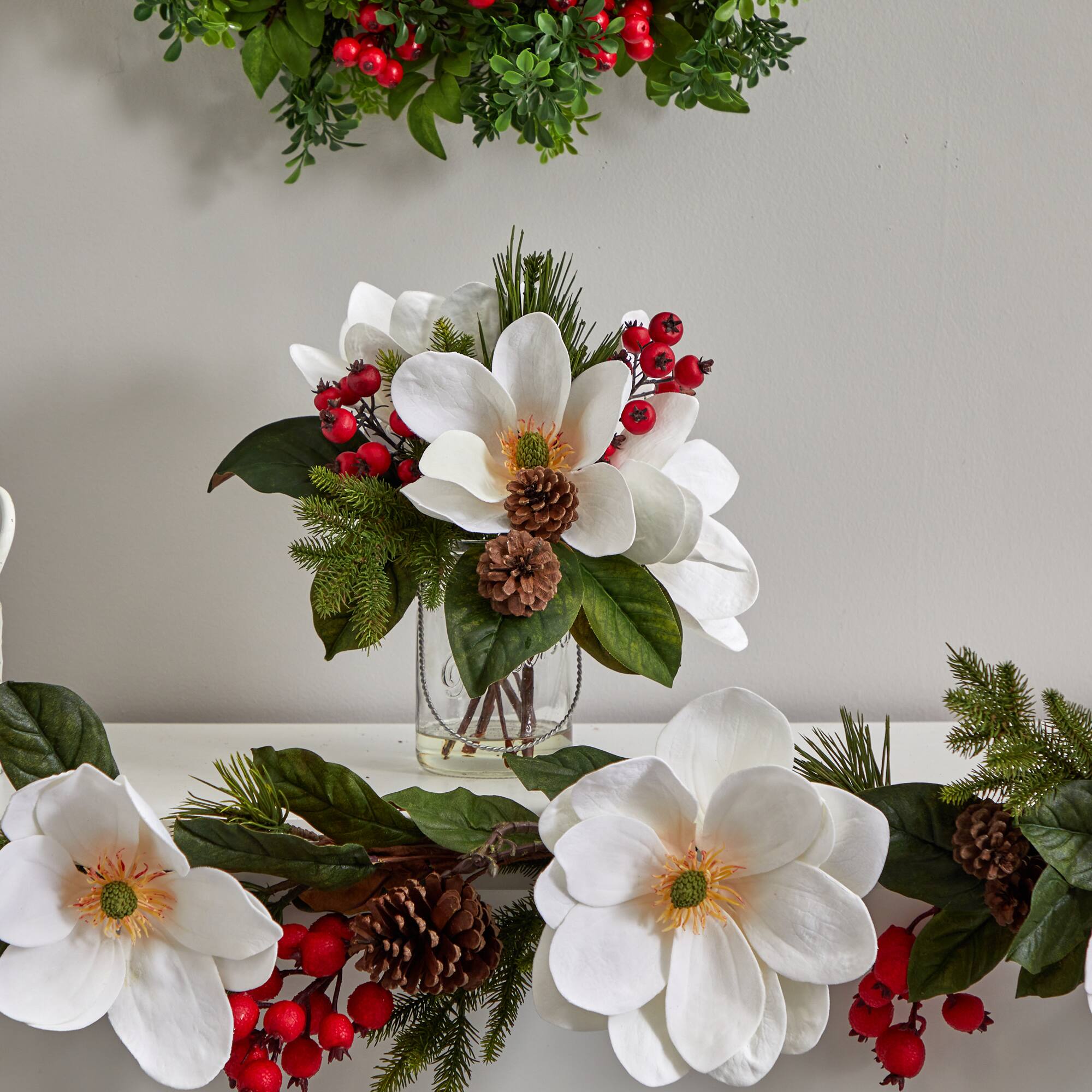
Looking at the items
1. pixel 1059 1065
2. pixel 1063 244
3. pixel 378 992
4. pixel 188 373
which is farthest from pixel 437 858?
pixel 1063 244

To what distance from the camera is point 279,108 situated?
0.81m

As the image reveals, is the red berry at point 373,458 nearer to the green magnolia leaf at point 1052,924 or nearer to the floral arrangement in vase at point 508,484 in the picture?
the floral arrangement in vase at point 508,484

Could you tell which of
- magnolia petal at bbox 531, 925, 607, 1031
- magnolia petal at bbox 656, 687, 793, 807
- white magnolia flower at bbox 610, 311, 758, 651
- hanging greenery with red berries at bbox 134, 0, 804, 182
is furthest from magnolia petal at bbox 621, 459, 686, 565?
hanging greenery with red berries at bbox 134, 0, 804, 182

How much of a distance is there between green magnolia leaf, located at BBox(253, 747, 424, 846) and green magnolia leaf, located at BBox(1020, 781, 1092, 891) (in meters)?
0.32

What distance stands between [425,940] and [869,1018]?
264 mm

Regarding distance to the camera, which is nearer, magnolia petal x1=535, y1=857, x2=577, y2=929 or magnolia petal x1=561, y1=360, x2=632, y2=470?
magnolia petal x1=535, y1=857, x2=577, y2=929

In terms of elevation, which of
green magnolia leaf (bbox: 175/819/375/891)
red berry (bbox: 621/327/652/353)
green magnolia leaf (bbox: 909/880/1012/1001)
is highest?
red berry (bbox: 621/327/652/353)

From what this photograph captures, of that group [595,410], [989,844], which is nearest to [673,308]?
[595,410]

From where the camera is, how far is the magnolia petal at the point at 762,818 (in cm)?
46

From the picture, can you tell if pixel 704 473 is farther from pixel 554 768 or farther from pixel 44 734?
pixel 44 734

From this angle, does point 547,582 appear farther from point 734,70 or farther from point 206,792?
point 734,70

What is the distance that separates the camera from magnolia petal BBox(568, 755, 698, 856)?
47 cm

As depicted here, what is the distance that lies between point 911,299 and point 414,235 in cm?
46

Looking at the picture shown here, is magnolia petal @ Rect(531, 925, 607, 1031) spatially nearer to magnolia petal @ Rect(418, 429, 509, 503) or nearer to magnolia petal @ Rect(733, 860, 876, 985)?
magnolia petal @ Rect(733, 860, 876, 985)
